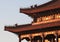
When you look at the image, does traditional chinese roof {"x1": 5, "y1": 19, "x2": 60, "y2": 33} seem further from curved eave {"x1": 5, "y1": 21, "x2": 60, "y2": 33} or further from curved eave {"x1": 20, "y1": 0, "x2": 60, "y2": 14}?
curved eave {"x1": 20, "y1": 0, "x2": 60, "y2": 14}

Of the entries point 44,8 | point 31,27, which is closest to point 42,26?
point 31,27

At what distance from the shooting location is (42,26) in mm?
50438

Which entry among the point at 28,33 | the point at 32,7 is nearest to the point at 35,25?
the point at 28,33

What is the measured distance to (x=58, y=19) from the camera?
51.8m

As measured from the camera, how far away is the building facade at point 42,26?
1955 inches

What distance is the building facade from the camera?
49669 mm

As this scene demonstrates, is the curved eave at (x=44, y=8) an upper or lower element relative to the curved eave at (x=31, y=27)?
upper


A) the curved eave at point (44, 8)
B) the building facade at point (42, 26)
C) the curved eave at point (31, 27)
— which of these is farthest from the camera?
the curved eave at point (44, 8)

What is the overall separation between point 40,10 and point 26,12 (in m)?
3.64

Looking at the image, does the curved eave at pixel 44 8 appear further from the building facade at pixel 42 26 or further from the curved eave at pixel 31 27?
the curved eave at pixel 31 27

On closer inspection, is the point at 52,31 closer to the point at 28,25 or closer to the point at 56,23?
the point at 56,23

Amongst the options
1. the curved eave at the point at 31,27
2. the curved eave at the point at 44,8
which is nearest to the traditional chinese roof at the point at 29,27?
the curved eave at the point at 31,27

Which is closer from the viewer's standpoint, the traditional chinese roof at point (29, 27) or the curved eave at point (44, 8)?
the traditional chinese roof at point (29, 27)

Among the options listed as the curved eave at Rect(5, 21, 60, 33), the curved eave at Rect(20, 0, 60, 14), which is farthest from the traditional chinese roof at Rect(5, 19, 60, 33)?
the curved eave at Rect(20, 0, 60, 14)
